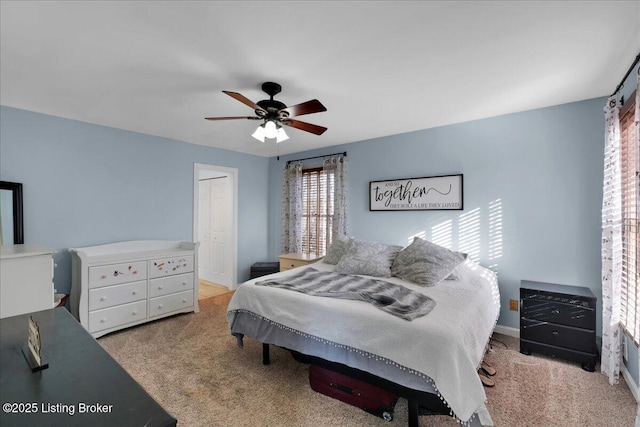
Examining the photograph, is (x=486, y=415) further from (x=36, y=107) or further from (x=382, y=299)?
(x=36, y=107)

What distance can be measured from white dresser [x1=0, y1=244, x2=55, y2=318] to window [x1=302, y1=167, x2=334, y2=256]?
11.9ft

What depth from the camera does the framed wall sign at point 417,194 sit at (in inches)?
138

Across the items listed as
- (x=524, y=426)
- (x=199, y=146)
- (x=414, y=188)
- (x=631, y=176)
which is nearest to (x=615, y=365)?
(x=524, y=426)

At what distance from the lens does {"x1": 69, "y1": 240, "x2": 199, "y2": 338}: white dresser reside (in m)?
3.05

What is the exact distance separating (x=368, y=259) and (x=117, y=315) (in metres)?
2.91

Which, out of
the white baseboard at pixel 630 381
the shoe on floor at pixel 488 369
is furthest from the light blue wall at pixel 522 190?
the shoe on floor at pixel 488 369

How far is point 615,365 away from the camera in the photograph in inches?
87.4

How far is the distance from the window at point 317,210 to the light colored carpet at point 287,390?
82.4 inches

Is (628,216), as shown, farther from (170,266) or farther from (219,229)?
(219,229)

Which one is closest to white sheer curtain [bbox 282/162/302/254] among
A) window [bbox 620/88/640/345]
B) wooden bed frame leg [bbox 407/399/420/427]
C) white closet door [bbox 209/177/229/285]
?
white closet door [bbox 209/177/229/285]

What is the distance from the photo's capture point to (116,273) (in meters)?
3.23

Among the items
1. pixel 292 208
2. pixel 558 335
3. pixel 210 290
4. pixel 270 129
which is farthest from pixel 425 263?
pixel 210 290

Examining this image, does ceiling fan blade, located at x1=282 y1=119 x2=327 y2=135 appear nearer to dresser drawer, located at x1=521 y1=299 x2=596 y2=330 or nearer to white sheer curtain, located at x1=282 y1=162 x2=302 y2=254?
white sheer curtain, located at x1=282 y1=162 x2=302 y2=254

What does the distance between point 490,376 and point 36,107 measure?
5030mm
